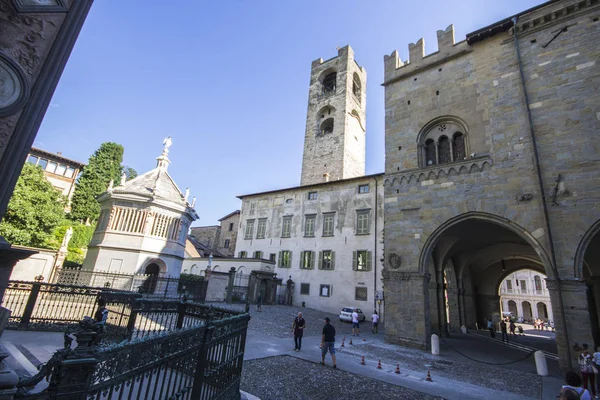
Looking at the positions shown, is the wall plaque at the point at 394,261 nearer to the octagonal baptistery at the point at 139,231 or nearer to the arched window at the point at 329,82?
the octagonal baptistery at the point at 139,231

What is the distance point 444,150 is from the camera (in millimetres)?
15086

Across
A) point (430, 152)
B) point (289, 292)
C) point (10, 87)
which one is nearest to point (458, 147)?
point (430, 152)

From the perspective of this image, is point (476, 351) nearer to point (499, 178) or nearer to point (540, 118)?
point (499, 178)

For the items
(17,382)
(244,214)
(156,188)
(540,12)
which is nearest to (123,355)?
(17,382)

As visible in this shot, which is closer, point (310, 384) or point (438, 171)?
point (310, 384)

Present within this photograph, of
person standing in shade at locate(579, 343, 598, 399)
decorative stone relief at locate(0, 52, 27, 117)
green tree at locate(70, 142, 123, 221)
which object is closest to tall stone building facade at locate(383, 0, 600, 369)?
person standing in shade at locate(579, 343, 598, 399)

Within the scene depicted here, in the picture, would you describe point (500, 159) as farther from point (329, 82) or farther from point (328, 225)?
point (329, 82)

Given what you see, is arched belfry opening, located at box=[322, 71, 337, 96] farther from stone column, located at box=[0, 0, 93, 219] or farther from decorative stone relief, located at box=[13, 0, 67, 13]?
stone column, located at box=[0, 0, 93, 219]

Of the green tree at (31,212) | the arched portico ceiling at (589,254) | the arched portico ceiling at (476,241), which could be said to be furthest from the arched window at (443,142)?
the green tree at (31,212)

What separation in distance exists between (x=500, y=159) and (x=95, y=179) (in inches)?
1664

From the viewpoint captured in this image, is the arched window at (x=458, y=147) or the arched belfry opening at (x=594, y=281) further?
the arched window at (x=458, y=147)

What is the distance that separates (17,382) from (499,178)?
15.2 meters

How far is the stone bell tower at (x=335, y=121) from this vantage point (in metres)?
37.7

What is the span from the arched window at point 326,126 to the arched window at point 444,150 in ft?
88.4
